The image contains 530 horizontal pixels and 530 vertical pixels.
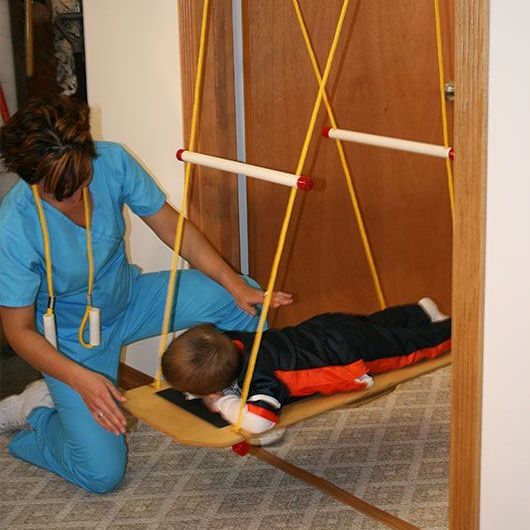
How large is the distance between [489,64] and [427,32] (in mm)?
1372

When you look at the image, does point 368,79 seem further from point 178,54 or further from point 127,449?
point 127,449

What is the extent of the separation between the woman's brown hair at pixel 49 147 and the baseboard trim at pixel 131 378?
1097 millimetres

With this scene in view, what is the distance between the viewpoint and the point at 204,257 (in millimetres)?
2537

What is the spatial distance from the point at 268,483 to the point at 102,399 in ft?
1.76

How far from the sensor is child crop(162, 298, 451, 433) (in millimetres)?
2201

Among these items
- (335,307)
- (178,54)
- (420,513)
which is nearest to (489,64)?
(420,513)

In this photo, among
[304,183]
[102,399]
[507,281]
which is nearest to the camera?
[507,281]

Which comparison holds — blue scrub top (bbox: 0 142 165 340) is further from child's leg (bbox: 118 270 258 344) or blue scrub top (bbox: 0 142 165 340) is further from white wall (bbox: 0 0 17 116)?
white wall (bbox: 0 0 17 116)

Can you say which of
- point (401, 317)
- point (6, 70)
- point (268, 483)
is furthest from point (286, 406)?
point (6, 70)

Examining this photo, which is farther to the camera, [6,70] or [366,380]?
[6,70]

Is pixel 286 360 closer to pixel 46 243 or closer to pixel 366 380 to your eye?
pixel 366 380

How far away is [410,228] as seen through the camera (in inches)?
124

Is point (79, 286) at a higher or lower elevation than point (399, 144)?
lower

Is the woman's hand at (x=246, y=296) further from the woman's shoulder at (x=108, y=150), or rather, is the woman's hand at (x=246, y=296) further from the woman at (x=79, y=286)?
the woman's shoulder at (x=108, y=150)
